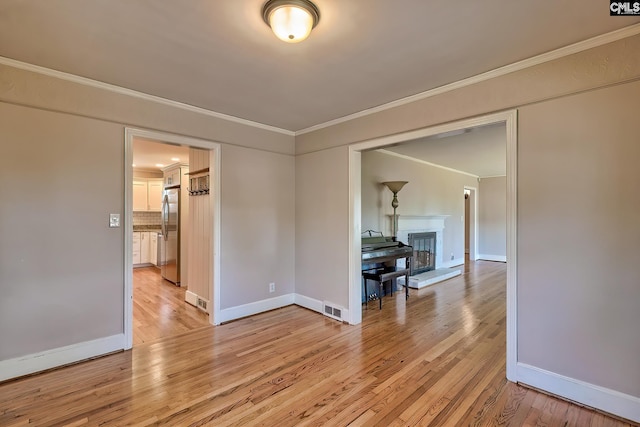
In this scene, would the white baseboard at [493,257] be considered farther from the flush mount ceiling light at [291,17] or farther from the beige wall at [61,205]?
the flush mount ceiling light at [291,17]

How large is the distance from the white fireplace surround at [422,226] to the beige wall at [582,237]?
3.27 metres

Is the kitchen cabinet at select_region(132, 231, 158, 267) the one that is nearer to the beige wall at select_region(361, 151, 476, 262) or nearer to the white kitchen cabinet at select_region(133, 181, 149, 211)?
the white kitchen cabinet at select_region(133, 181, 149, 211)

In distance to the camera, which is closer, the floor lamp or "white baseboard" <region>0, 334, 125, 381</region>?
"white baseboard" <region>0, 334, 125, 381</region>

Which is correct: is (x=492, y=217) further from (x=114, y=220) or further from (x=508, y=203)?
(x=114, y=220)

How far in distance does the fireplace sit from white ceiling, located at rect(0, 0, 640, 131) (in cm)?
373

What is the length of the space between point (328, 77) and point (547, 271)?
7.60ft

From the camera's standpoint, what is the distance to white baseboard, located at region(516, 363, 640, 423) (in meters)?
1.86

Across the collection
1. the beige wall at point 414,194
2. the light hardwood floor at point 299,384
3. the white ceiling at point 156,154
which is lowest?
the light hardwood floor at point 299,384

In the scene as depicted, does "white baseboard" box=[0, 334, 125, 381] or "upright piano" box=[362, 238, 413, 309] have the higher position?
"upright piano" box=[362, 238, 413, 309]

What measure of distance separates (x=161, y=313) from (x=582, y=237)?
4.51 m

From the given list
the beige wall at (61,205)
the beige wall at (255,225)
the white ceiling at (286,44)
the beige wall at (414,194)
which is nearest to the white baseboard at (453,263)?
the beige wall at (414,194)

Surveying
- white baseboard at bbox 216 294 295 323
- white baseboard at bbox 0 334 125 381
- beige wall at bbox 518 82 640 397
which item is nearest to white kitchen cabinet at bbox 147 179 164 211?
white baseboard at bbox 216 294 295 323

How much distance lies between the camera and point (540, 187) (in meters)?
2.18

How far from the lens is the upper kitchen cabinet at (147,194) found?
A: 720 centimetres
